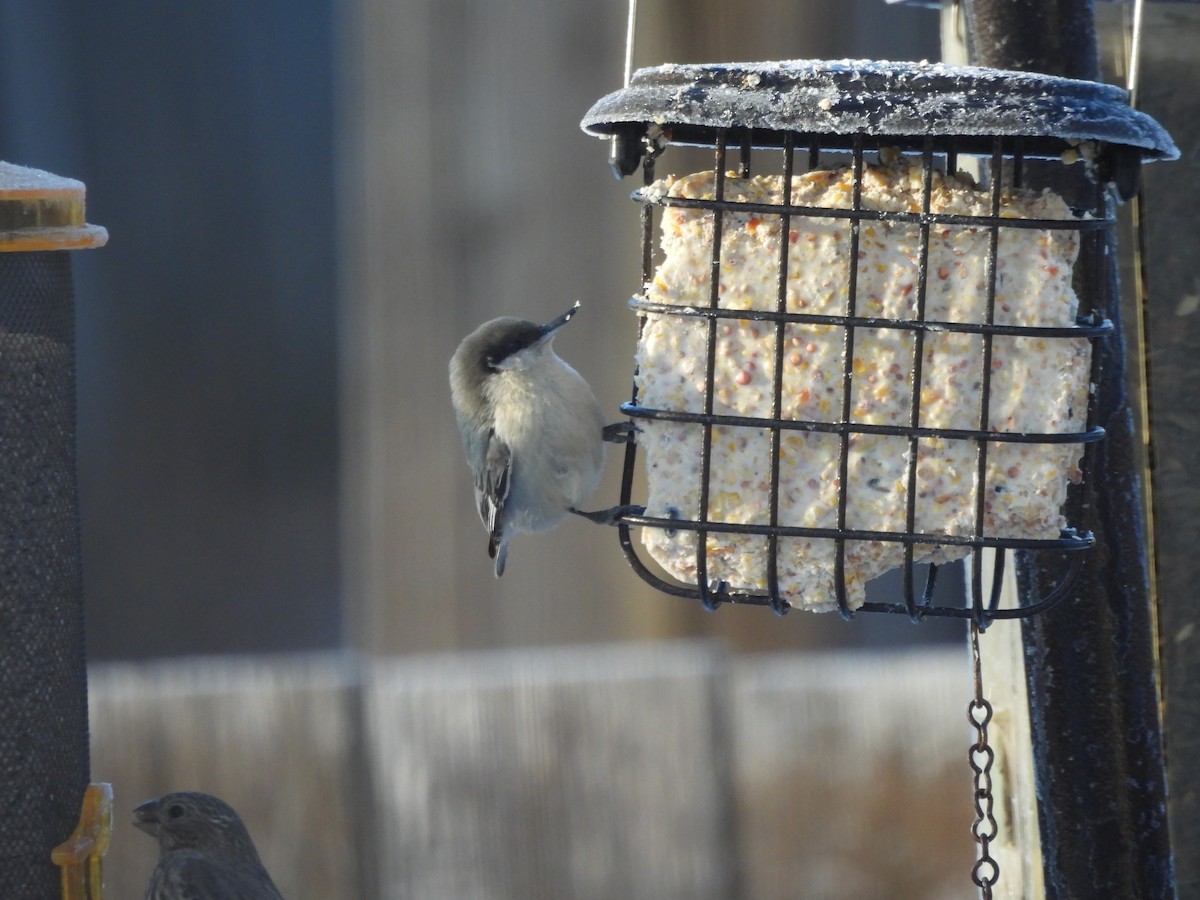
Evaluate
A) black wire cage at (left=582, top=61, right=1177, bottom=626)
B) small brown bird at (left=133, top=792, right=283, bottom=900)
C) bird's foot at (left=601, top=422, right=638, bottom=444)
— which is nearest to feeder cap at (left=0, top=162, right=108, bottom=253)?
black wire cage at (left=582, top=61, right=1177, bottom=626)

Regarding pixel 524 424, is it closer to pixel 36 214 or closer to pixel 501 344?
pixel 501 344

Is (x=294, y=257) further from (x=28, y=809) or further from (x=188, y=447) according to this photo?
(x=28, y=809)

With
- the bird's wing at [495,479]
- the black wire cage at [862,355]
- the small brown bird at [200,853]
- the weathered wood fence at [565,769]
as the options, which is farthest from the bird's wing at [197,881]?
the black wire cage at [862,355]

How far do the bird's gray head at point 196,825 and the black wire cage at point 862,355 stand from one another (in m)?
1.25

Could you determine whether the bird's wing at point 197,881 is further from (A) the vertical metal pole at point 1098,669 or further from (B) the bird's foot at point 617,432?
(A) the vertical metal pole at point 1098,669

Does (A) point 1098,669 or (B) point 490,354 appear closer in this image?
(A) point 1098,669

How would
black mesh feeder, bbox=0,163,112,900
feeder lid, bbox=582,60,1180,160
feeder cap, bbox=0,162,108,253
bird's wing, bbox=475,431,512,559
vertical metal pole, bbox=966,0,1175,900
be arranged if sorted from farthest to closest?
bird's wing, bbox=475,431,512,559 < black mesh feeder, bbox=0,163,112,900 < feeder cap, bbox=0,162,108,253 < vertical metal pole, bbox=966,0,1175,900 < feeder lid, bbox=582,60,1180,160

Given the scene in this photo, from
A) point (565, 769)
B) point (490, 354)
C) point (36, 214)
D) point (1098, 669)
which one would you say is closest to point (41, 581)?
point (36, 214)

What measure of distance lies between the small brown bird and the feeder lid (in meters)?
1.75

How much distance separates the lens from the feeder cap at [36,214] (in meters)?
2.52

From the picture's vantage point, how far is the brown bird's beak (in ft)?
10.4

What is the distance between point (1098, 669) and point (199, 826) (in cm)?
178

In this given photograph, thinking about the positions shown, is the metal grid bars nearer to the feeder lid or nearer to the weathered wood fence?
the feeder lid

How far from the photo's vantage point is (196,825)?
10.3ft
